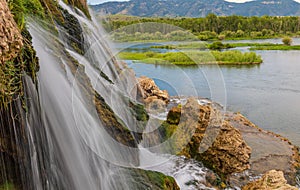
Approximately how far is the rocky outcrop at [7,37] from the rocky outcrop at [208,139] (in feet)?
20.2

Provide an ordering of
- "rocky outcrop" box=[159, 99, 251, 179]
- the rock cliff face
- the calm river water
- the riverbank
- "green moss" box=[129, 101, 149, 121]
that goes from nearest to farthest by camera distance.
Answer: the rock cliff face → the riverbank → "rocky outcrop" box=[159, 99, 251, 179] → "green moss" box=[129, 101, 149, 121] → the calm river water

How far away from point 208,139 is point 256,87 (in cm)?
1297

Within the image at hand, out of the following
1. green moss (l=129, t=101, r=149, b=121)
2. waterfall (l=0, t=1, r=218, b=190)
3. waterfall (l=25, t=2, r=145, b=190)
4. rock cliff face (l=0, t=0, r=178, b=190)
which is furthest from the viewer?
green moss (l=129, t=101, r=149, b=121)

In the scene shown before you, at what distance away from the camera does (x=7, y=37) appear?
3314mm

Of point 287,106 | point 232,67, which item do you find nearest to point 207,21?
point 232,67

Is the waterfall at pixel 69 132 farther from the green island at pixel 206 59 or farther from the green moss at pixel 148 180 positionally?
the green island at pixel 206 59

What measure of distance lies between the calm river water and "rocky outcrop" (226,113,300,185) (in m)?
1.20

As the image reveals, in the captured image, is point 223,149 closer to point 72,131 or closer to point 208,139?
point 208,139

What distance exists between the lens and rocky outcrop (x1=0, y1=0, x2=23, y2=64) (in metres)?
3.23

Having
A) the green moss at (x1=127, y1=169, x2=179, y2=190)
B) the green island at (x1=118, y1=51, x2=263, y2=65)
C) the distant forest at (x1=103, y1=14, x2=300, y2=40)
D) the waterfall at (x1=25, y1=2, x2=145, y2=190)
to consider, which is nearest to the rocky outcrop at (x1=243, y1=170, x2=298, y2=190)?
the green moss at (x1=127, y1=169, x2=179, y2=190)

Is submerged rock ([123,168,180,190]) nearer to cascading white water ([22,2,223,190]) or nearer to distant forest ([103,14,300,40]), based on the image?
cascading white water ([22,2,223,190])

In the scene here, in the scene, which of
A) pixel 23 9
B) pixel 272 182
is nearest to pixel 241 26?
pixel 272 182

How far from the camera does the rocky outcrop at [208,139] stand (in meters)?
8.37

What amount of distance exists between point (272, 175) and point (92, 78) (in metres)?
4.55
